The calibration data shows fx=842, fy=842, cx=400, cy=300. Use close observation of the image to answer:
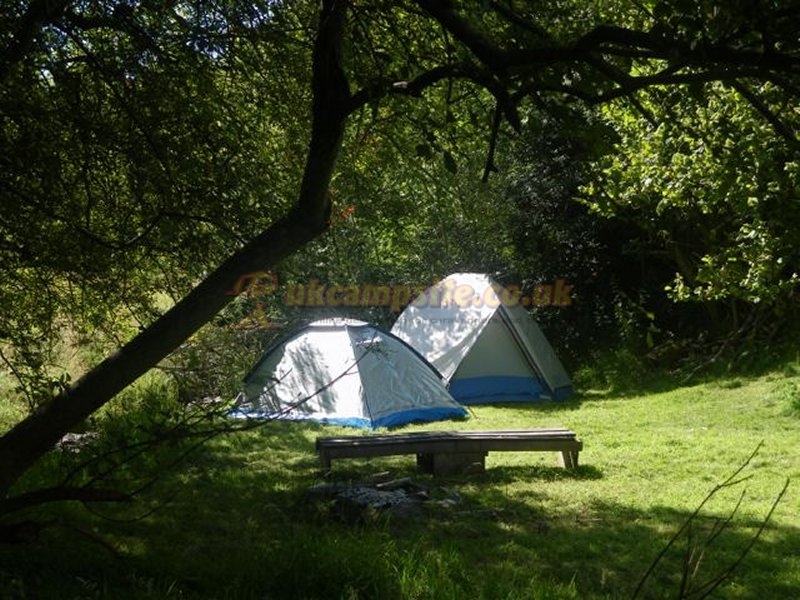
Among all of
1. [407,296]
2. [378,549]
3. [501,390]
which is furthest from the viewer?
[407,296]

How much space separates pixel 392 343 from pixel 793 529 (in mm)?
6151

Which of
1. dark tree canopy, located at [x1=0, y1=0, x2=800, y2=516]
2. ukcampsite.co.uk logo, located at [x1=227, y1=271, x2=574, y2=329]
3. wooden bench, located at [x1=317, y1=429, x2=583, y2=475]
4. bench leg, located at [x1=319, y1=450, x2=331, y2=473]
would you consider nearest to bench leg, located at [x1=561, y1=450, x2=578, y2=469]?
wooden bench, located at [x1=317, y1=429, x2=583, y2=475]

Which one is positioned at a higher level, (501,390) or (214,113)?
(214,113)

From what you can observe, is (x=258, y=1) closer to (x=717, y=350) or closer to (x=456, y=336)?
(x=456, y=336)

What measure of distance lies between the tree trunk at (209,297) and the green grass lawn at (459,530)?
0.40m

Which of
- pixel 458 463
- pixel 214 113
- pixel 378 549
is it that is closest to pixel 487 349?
pixel 458 463

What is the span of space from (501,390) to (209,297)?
895 centimetres

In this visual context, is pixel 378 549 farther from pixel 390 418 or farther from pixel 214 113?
pixel 390 418

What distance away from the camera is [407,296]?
15.4 metres

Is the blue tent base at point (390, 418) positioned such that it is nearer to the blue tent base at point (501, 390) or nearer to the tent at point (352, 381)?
the tent at point (352, 381)

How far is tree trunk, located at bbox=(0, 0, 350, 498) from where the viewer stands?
11.1 ft

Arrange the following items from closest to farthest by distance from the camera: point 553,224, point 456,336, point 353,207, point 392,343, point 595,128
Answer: point 595,128 → point 353,207 → point 392,343 → point 456,336 → point 553,224

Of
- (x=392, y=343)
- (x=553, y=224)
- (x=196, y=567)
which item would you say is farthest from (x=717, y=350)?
(x=196, y=567)

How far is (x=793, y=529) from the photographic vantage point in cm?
519
